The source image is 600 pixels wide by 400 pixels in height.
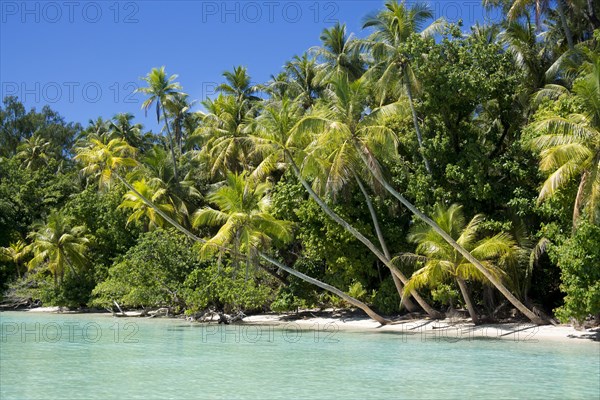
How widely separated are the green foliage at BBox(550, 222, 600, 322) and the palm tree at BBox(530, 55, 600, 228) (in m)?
0.47

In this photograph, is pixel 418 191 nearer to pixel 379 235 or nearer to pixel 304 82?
pixel 379 235

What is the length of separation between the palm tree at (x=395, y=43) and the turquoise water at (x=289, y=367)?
8.02m

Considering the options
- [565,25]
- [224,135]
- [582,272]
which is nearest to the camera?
[582,272]

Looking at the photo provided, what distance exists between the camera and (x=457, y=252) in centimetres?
2092

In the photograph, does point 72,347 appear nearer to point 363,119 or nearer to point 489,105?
point 363,119

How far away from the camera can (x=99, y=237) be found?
38656mm

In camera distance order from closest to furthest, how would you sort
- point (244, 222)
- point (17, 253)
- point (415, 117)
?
1. point (415, 117)
2. point (244, 222)
3. point (17, 253)

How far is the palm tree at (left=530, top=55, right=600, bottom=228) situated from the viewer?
54.2ft

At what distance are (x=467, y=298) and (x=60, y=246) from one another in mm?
24963

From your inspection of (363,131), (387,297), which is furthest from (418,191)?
(387,297)

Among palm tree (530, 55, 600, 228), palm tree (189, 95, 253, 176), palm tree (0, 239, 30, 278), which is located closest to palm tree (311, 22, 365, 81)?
palm tree (189, 95, 253, 176)

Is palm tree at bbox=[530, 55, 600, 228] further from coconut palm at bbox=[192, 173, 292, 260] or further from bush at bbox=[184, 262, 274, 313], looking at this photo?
bush at bbox=[184, 262, 274, 313]

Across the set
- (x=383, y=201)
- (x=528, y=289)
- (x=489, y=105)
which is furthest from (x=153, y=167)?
(x=528, y=289)

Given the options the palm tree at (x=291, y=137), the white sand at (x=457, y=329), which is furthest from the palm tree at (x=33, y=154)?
the palm tree at (x=291, y=137)
